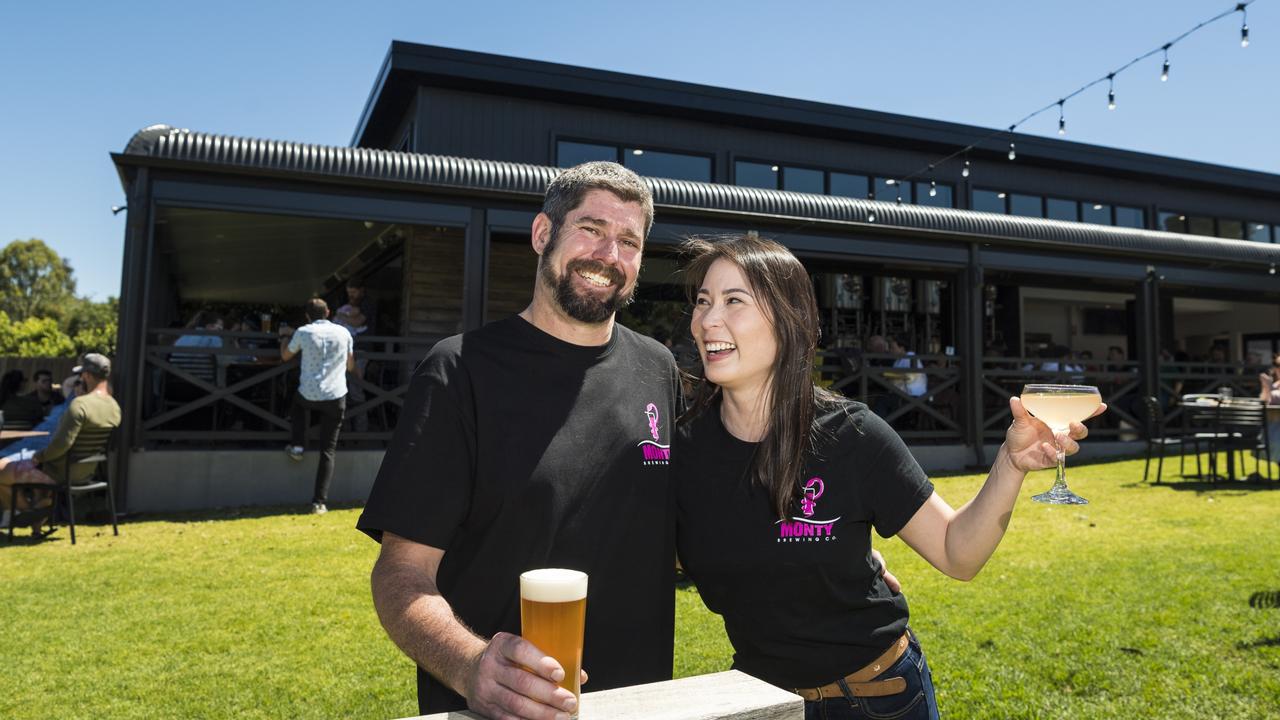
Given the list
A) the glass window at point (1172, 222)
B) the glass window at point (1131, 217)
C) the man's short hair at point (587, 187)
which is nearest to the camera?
the man's short hair at point (587, 187)

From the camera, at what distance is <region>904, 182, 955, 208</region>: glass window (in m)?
15.2

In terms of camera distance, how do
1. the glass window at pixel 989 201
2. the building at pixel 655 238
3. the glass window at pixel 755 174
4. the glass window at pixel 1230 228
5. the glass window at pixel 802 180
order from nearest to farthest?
1. the building at pixel 655 238
2. the glass window at pixel 755 174
3. the glass window at pixel 802 180
4. the glass window at pixel 989 201
5. the glass window at pixel 1230 228

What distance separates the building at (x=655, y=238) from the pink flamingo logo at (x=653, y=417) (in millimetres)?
6658

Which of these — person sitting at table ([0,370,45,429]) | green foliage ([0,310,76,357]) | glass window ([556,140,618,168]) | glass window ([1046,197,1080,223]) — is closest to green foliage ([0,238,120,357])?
green foliage ([0,310,76,357])

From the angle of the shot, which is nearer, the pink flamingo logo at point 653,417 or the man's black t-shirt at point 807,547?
the man's black t-shirt at point 807,547

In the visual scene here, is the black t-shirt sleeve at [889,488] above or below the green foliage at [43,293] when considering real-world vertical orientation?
below

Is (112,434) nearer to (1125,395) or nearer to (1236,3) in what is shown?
(1236,3)

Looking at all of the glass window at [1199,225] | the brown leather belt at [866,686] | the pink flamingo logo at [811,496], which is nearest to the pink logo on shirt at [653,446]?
the pink flamingo logo at [811,496]

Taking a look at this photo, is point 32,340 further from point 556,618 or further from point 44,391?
point 556,618

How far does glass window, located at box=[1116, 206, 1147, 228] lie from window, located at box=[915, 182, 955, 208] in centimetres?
481

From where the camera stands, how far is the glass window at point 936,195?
15195 millimetres

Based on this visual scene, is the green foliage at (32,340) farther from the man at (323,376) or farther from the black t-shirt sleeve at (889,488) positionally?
the black t-shirt sleeve at (889,488)

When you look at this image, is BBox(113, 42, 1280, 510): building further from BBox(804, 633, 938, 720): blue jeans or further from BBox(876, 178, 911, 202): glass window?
BBox(804, 633, 938, 720): blue jeans

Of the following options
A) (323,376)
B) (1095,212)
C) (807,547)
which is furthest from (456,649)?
(1095,212)
